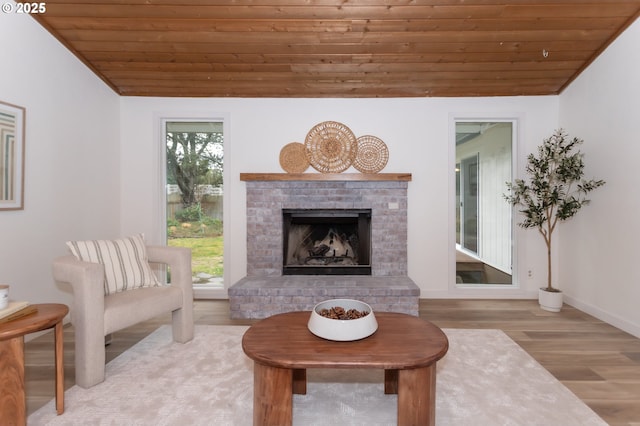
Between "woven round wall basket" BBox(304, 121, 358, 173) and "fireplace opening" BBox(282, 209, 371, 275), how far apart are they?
0.51 m

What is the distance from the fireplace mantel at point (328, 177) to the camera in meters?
3.55

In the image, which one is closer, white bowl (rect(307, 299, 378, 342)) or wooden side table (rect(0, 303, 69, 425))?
wooden side table (rect(0, 303, 69, 425))

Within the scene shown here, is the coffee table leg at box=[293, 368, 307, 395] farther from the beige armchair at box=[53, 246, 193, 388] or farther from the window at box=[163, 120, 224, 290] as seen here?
the window at box=[163, 120, 224, 290]

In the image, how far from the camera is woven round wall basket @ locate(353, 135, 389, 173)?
370 centimetres

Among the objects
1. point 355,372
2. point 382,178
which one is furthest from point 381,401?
point 382,178

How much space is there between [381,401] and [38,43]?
371 centimetres

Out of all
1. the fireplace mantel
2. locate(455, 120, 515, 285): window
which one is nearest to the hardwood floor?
locate(455, 120, 515, 285): window

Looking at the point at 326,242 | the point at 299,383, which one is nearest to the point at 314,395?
the point at 299,383

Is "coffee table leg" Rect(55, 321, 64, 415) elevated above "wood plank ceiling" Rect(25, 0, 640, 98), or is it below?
below

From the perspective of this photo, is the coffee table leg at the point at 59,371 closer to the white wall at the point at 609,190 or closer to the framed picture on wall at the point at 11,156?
the framed picture on wall at the point at 11,156

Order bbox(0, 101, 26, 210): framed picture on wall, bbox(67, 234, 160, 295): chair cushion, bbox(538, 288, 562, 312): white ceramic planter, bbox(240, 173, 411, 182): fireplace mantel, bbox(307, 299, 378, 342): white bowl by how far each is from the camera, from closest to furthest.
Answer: bbox(307, 299, 378, 342): white bowl → bbox(67, 234, 160, 295): chair cushion → bbox(0, 101, 26, 210): framed picture on wall → bbox(538, 288, 562, 312): white ceramic planter → bbox(240, 173, 411, 182): fireplace mantel

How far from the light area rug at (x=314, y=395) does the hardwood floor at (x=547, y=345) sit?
0.44ft

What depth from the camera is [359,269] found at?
145 inches

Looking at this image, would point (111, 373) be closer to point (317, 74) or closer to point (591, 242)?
point (317, 74)
